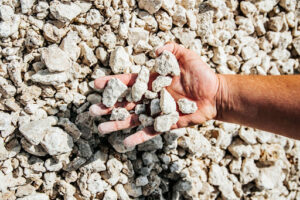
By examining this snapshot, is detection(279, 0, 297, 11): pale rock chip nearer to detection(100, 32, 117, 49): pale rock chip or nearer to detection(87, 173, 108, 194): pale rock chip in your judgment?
detection(100, 32, 117, 49): pale rock chip

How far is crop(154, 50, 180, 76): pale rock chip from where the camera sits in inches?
67.9

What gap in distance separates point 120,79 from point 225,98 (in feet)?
2.25

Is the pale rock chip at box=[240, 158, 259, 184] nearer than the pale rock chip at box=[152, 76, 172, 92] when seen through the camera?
No

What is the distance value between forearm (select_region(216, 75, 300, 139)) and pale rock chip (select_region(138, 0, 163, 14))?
637 millimetres

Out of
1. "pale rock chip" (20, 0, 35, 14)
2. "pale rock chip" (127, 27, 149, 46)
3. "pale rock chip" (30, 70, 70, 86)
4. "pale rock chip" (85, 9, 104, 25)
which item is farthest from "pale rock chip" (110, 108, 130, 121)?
"pale rock chip" (20, 0, 35, 14)

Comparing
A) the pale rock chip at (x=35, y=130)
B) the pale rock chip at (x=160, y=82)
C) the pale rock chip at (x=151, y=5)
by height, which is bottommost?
the pale rock chip at (x=35, y=130)


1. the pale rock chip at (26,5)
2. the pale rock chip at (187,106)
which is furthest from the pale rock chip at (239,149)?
the pale rock chip at (26,5)

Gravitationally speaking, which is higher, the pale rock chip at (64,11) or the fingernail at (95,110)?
the pale rock chip at (64,11)

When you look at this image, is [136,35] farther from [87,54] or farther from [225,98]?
[225,98]

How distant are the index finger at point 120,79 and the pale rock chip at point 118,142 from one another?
351 millimetres

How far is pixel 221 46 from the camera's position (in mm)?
2246

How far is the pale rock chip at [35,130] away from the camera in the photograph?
5.72ft

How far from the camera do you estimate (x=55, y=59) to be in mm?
1780

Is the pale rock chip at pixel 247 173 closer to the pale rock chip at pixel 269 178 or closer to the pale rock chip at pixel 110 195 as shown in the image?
the pale rock chip at pixel 269 178
